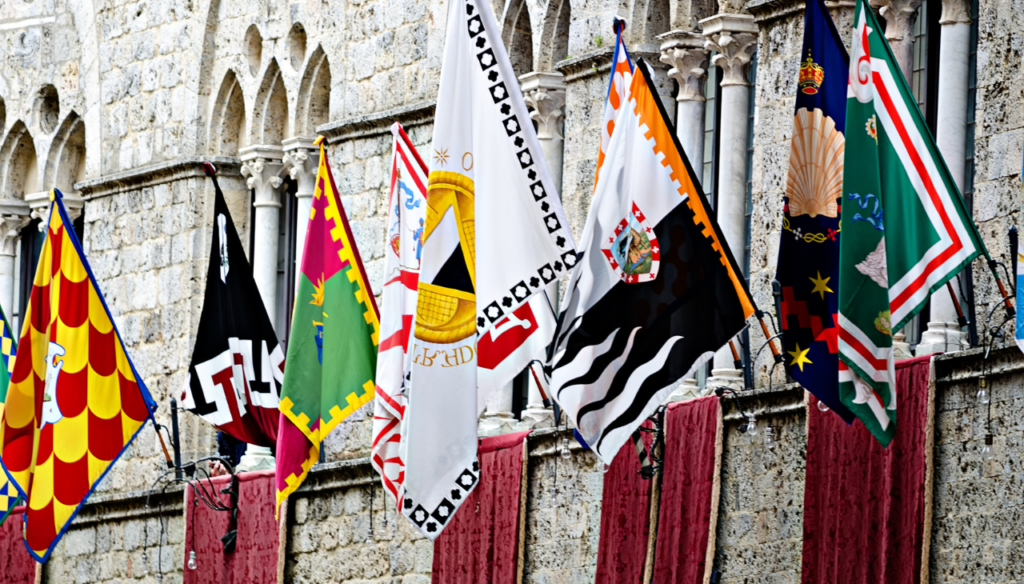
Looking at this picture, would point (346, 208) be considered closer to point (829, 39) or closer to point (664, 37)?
point (664, 37)

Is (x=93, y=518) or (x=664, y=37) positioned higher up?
(x=664, y=37)

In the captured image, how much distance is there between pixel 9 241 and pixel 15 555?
316 cm

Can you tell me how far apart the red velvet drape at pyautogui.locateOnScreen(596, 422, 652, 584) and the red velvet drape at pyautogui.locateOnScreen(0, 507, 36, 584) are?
27.0 feet

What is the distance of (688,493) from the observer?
664 inches

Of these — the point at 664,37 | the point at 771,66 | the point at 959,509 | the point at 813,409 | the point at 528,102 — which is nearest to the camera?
the point at 959,509

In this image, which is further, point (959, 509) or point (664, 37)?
point (664, 37)

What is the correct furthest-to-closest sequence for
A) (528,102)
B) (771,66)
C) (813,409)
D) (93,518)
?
(93,518) < (528,102) < (771,66) < (813,409)

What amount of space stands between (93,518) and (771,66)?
359 inches

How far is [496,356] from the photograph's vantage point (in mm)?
15664

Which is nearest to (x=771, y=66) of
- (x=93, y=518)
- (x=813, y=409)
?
(x=813, y=409)

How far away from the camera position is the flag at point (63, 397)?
66.5 ft

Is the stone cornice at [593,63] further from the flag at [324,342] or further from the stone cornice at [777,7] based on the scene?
the flag at [324,342]

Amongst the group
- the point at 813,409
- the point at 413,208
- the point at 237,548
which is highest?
the point at 413,208

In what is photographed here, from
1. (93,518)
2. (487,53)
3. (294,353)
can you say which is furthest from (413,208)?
(93,518)
